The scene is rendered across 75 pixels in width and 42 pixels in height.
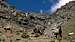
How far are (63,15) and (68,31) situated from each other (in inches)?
399

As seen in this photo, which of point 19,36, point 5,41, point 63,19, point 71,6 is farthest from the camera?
point 71,6

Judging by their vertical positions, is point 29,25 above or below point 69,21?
below

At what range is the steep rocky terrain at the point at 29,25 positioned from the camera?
24.2m

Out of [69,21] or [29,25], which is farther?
[29,25]

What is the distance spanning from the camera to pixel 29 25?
30.8 metres

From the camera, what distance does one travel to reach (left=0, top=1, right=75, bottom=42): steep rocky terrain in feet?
79.3

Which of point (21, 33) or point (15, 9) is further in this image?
point (15, 9)

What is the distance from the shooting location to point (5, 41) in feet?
74.7

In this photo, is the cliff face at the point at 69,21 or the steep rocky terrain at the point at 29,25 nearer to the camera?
the cliff face at the point at 69,21

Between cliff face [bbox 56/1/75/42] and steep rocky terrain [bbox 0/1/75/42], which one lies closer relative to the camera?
cliff face [bbox 56/1/75/42]

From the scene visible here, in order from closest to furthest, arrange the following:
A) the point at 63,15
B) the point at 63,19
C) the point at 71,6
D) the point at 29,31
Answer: the point at 29,31 → the point at 63,19 → the point at 63,15 → the point at 71,6

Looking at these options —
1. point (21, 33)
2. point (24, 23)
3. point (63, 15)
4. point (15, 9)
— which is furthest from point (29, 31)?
point (63, 15)

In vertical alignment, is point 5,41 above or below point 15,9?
below

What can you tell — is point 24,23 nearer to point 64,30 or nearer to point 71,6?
point 64,30
